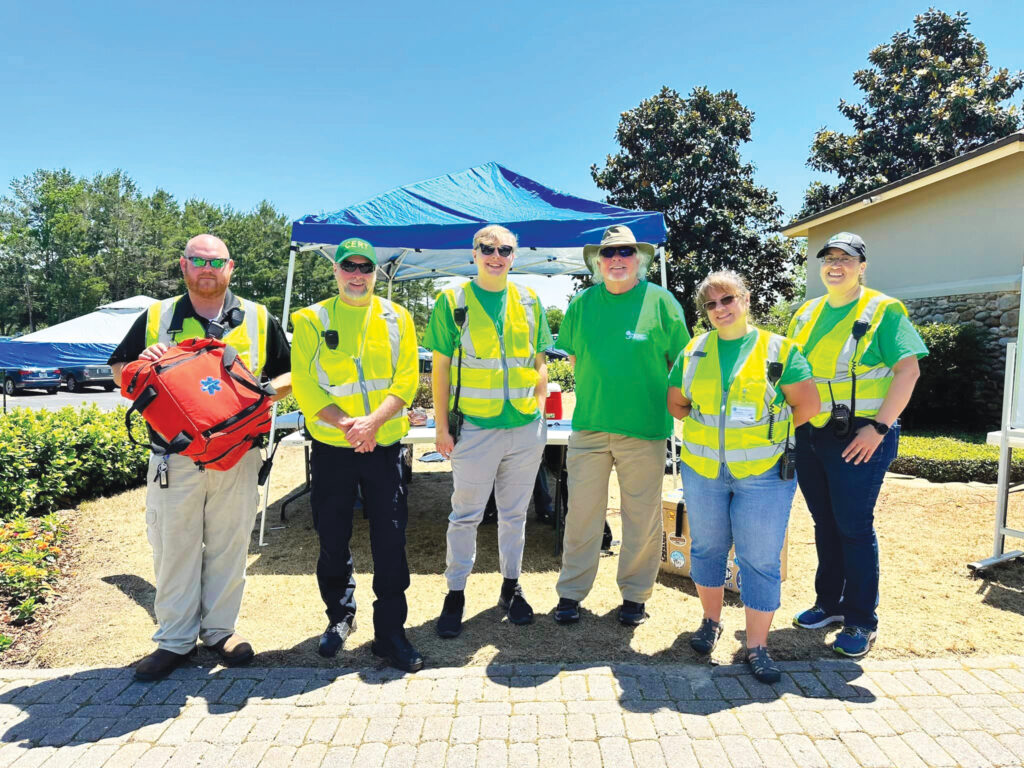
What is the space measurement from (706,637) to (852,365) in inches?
58.4

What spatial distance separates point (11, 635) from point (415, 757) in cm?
257

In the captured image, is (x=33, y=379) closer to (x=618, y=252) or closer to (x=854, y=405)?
(x=618, y=252)

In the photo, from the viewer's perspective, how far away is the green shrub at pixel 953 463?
657cm

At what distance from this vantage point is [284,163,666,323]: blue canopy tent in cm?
488

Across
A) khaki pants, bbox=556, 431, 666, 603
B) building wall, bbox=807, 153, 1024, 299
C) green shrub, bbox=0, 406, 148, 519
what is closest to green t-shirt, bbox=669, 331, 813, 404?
khaki pants, bbox=556, 431, 666, 603

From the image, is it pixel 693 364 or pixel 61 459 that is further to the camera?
pixel 61 459

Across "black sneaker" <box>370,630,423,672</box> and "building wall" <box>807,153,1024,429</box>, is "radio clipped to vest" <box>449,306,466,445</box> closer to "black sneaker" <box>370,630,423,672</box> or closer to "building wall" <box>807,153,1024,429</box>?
"black sneaker" <box>370,630,423,672</box>

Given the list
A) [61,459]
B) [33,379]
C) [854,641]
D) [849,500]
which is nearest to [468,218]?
[849,500]

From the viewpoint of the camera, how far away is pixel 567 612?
3.39 meters

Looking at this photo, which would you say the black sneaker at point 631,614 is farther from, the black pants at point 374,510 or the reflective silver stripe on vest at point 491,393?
the reflective silver stripe on vest at point 491,393

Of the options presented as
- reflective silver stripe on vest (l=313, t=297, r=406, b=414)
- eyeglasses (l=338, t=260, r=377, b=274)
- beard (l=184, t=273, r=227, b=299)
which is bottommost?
reflective silver stripe on vest (l=313, t=297, r=406, b=414)

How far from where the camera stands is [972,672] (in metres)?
2.81

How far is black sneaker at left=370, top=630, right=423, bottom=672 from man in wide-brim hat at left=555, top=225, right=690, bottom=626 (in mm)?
871

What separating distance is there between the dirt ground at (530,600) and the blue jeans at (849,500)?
307 millimetres
